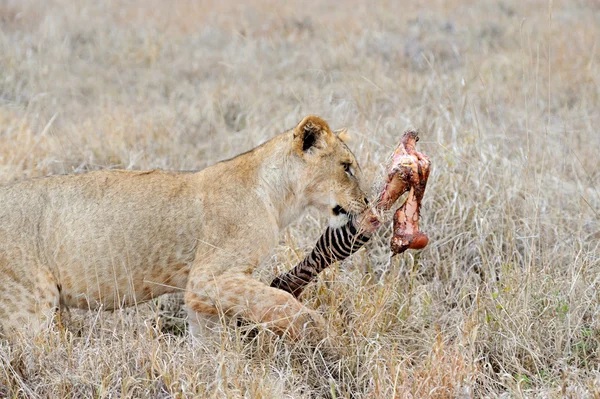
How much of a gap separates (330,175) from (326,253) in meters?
0.44

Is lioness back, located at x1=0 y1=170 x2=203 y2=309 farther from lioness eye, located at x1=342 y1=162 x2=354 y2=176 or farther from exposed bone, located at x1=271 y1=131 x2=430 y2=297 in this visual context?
lioness eye, located at x1=342 y1=162 x2=354 y2=176

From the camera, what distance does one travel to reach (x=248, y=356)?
4.22 meters

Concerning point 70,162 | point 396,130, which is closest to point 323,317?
point 396,130

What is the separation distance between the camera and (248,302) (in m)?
4.03

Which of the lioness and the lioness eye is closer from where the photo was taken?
the lioness

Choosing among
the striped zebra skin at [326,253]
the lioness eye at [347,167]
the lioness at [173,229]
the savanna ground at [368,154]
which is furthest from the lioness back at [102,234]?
the lioness eye at [347,167]

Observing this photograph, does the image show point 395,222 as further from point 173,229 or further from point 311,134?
point 173,229

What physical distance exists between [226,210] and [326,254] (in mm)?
614

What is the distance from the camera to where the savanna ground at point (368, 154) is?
3881 millimetres

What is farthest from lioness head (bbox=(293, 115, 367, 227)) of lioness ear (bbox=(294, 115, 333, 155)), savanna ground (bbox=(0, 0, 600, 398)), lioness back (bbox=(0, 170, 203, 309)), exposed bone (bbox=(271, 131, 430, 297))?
lioness back (bbox=(0, 170, 203, 309))

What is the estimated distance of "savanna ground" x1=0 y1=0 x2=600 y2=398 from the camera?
3881mm

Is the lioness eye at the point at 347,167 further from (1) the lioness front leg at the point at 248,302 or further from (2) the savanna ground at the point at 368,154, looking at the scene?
(1) the lioness front leg at the point at 248,302

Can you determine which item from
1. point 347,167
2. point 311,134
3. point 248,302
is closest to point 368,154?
point 347,167

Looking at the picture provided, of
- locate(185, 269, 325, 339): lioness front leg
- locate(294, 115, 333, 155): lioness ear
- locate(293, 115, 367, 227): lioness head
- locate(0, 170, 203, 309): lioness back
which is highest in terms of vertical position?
locate(294, 115, 333, 155): lioness ear
